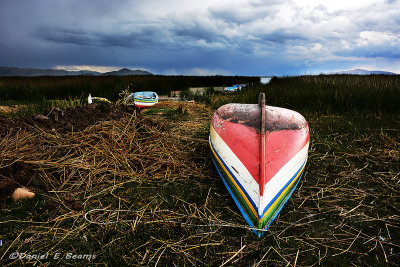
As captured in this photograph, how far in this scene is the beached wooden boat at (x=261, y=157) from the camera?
2025 millimetres

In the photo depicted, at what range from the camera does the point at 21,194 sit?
249 centimetres

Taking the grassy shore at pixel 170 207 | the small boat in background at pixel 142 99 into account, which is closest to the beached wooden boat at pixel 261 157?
the grassy shore at pixel 170 207

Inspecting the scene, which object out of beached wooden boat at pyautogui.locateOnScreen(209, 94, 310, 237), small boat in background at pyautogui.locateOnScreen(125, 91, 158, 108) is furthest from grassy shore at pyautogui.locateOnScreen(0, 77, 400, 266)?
small boat in background at pyautogui.locateOnScreen(125, 91, 158, 108)

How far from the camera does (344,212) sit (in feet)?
8.16

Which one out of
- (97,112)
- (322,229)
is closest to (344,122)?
(322,229)

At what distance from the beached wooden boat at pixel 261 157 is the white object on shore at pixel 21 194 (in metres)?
2.20

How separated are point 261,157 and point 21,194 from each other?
103 inches

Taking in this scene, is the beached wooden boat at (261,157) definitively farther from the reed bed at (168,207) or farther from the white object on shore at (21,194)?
the white object on shore at (21,194)

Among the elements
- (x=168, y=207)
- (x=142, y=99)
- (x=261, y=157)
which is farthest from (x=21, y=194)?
(x=142, y=99)

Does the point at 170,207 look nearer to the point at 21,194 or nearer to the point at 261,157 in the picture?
the point at 261,157

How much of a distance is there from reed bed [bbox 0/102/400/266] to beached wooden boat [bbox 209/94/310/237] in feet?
0.86

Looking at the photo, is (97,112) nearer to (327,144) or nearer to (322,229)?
(322,229)

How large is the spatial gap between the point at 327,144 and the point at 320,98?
14.5 feet

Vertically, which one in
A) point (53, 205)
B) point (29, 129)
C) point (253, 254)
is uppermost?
point (29, 129)
